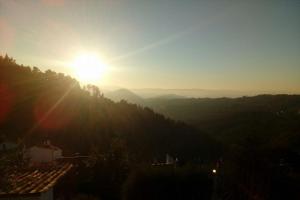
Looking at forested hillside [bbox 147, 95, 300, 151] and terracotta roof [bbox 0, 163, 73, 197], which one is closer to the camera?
terracotta roof [bbox 0, 163, 73, 197]

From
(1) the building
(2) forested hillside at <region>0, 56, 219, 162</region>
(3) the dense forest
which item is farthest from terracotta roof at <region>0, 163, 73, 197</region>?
(2) forested hillside at <region>0, 56, 219, 162</region>

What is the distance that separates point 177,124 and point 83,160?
5584 centimetres

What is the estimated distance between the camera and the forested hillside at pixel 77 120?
136 feet

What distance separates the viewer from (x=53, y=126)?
149ft

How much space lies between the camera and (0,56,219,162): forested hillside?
41450mm

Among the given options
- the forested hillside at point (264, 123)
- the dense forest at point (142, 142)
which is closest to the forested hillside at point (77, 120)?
the dense forest at point (142, 142)

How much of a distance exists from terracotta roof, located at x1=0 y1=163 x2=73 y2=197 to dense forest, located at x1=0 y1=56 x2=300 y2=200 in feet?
4.48

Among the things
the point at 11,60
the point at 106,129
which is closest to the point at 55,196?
the point at 106,129

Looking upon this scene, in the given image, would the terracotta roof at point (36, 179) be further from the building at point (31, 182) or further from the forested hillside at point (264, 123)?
the forested hillside at point (264, 123)

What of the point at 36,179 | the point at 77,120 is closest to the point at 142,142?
the point at 77,120

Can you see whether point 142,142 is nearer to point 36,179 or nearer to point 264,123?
point 264,123

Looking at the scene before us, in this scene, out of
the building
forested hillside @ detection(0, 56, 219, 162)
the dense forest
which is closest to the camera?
the building

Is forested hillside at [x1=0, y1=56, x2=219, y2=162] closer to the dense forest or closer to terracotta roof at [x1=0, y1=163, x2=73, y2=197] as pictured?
the dense forest

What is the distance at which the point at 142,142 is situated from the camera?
5781 cm
